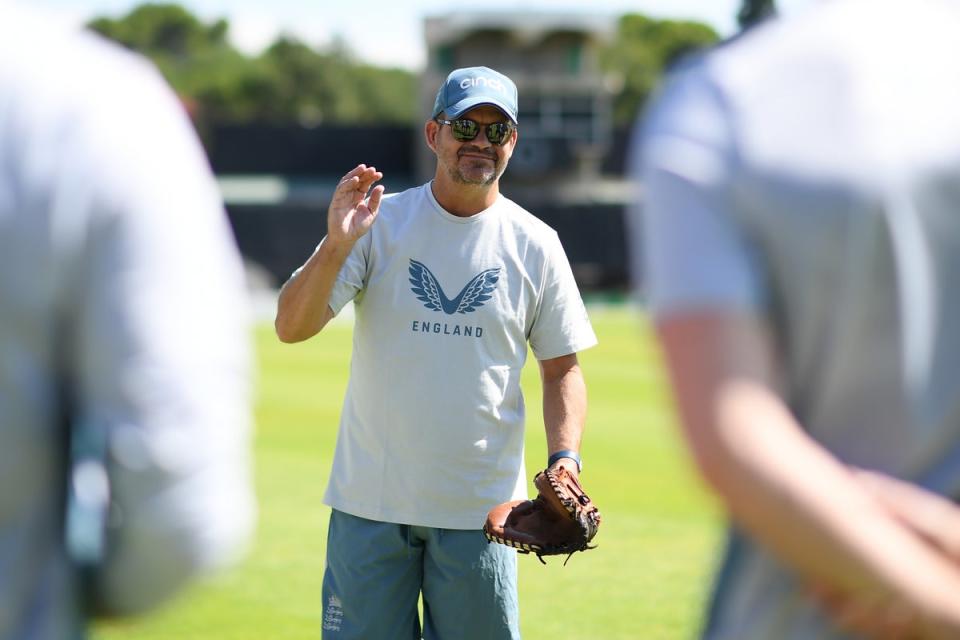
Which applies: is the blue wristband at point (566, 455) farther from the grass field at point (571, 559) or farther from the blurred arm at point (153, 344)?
the blurred arm at point (153, 344)

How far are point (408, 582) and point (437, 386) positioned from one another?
642 mm

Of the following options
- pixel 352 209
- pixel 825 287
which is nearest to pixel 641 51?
pixel 352 209

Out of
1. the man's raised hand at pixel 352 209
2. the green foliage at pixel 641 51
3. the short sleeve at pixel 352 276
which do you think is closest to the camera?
the man's raised hand at pixel 352 209

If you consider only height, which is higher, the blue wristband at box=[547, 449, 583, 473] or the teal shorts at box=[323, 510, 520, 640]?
the blue wristband at box=[547, 449, 583, 473]

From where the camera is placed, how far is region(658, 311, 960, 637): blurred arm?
1.47 metres

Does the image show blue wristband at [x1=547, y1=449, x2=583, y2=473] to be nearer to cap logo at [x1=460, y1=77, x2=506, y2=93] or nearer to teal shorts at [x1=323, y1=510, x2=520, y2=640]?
teal shorts at [x1=323, y1=510, x2=520, y2=640]

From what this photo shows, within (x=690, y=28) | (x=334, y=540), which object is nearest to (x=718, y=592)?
(x=334, y=540)

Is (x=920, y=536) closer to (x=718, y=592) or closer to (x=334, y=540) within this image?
(x=718, y=592)

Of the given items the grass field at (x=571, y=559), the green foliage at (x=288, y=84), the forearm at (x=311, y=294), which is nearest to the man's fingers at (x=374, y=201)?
the forearm at (x=311, y=294)

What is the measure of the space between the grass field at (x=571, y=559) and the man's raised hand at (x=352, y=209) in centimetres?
113

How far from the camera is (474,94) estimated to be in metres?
4.38

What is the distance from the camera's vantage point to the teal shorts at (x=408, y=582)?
4.20 metres

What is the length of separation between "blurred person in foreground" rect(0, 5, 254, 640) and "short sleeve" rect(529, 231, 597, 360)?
108 inches

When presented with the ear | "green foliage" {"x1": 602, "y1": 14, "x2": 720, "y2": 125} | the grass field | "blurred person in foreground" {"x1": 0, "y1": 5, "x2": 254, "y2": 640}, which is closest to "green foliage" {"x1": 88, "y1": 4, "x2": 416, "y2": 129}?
"green foliage" {"x1": 602, "y1": 14, "x2": 720, "y2": 125}
